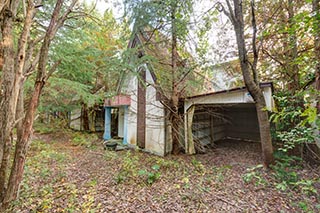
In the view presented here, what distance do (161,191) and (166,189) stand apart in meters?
0.14

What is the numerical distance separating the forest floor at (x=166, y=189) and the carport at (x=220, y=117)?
6.10 ft

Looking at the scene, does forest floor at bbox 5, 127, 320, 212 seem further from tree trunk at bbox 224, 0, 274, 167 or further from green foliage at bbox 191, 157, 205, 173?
tree trunk at bbox 224, 0, 274, 167

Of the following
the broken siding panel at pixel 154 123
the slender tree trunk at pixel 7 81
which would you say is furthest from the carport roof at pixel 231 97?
the slender tree trunk at pixel 7 81

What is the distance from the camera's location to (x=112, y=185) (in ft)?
13.2

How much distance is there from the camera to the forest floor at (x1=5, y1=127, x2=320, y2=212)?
10.2ft

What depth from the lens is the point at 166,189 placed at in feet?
12.5

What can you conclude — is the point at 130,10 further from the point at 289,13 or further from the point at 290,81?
the point at 290,81

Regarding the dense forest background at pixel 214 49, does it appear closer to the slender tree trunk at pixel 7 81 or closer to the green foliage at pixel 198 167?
the slender tree trunk at pixel 7 81

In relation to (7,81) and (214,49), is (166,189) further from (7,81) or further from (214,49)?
(214,49)

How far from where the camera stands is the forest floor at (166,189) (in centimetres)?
310

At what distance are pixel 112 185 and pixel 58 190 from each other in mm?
1179

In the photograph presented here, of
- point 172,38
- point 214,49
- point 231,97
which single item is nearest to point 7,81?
point 172,38

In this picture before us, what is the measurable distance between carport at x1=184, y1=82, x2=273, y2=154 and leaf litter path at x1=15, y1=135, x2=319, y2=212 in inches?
76.2

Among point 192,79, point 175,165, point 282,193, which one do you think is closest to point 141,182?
point 175,165
